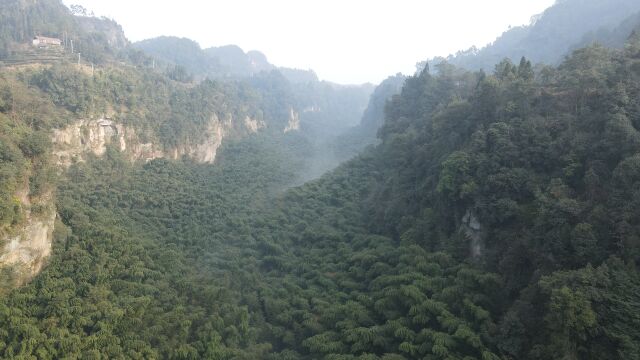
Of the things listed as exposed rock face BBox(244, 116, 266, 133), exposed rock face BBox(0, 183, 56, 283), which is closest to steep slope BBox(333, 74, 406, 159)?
exposed rock face BBox(244, 116, 266, 133)

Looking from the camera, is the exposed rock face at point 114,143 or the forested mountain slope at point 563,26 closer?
the exposed rock face at point 114,143

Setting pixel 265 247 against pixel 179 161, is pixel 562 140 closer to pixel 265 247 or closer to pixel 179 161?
pixel 265 247

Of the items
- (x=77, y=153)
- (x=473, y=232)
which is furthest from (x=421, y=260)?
(x=77, y=153)

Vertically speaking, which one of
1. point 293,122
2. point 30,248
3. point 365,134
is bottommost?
point 30,248

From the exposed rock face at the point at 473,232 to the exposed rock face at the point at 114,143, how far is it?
95.4ft

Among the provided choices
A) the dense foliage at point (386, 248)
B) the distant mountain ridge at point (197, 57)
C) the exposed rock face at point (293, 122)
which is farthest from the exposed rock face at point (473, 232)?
the distant mountain ridge at point (197, 57)

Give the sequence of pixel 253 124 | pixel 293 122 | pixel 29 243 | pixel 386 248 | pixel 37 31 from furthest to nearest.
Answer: pixel 293 122 → pixel 253 124 → pixel 37 31 → pixel 386 248 → pixel 29 243

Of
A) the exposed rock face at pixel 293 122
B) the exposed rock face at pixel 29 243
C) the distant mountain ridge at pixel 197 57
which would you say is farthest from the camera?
the distant mountain ridge at pixel 197 57

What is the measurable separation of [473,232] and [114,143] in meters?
31.8

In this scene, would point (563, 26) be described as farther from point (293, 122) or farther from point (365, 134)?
point (293, 122)

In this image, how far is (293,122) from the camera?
95.9 meters

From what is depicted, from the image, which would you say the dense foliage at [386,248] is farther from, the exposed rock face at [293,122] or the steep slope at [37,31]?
the exposed rock face at [293,122]

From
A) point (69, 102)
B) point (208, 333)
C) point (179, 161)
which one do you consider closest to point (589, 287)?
point (208, 333)

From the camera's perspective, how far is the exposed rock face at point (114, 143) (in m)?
33.9
